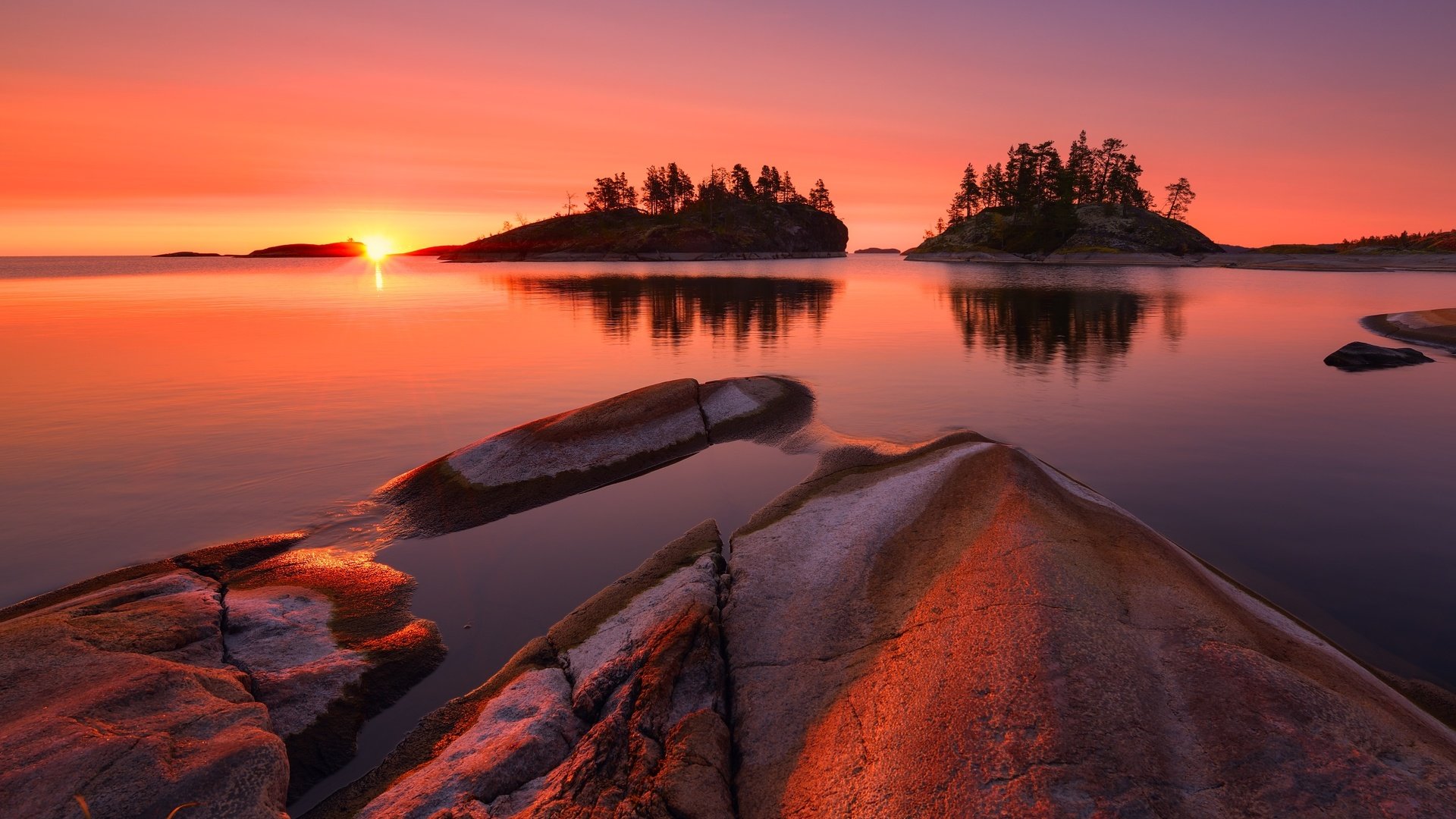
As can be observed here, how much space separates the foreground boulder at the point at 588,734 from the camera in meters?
6.49

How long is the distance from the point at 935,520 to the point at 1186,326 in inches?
2006

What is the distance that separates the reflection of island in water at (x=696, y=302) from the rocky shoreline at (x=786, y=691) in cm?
3368

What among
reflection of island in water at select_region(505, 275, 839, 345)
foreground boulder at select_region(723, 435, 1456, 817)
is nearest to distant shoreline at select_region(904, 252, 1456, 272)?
reflection of island in water at select_region(505, 275, 839, 345)

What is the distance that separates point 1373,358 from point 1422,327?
1695cm

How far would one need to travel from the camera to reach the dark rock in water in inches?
1267

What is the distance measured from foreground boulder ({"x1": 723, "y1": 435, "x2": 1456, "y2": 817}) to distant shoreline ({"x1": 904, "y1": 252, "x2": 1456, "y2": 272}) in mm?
172343

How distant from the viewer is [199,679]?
7832 millimetres

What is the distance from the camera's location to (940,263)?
641ft

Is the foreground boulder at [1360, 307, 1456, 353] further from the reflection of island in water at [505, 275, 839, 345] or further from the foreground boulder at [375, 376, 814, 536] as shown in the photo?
the foreground boulder at [375, 376, 814, 536]

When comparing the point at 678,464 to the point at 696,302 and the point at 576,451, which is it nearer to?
the point at 576,451

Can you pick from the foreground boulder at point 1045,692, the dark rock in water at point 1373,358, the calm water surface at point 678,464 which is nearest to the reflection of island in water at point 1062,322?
the calm water surface at point 678,464

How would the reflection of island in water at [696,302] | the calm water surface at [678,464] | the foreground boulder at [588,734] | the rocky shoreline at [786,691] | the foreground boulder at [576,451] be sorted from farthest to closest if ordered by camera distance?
1. the reflection of island in water at [696,302]
2. the foreground boulder at [576,451]
3. the calm water surface at [678,464]
4. the foreground boulder at [588,734]
5. the rocky shoreline at [786,691]

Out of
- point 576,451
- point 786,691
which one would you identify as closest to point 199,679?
point 786,691

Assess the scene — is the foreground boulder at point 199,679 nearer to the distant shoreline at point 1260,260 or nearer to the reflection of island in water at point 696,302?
the reflection of island in water at point 696,302
